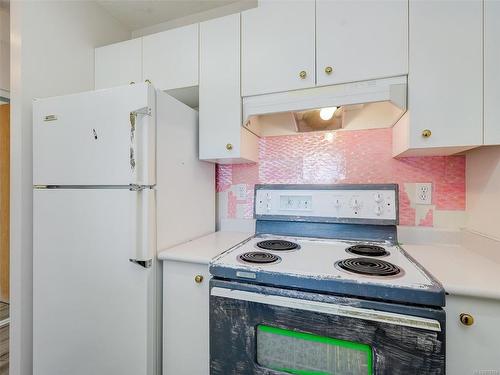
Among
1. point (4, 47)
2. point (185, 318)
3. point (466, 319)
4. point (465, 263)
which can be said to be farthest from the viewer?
point (4, 47)

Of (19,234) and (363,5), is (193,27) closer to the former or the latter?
(363,5)

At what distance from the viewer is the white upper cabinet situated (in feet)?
3.56

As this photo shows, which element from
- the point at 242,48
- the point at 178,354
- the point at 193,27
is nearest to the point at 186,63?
the point at 193,27

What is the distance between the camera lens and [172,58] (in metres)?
1.60

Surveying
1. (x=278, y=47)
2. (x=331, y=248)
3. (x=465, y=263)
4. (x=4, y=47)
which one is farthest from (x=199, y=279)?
(x=4, y=47)

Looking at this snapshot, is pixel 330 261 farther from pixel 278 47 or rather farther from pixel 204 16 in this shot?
pixel 204 16

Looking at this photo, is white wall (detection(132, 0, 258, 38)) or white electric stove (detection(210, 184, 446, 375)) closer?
white electric stove (detection(210, 184, 446, 375))

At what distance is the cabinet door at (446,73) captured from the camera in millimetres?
1086

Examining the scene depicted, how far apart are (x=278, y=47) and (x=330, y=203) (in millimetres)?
977

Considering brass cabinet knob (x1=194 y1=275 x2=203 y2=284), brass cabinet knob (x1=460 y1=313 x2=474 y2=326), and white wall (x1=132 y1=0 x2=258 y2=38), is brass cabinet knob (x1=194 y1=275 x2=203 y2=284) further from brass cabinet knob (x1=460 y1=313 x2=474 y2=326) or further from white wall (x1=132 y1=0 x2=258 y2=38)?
white wall (x1=132 y1=0 x2=258 y2=38)

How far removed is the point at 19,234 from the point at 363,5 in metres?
2.30

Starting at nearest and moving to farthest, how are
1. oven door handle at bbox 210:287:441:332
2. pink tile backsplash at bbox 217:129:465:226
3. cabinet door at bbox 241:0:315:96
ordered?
oven door handle at bbox 210:287:441:332 < cabinet door at bbox 241:0:315:96 < pink tile backsplash at bbox 217:129:465:226

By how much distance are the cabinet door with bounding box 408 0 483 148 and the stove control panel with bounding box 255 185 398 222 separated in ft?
1.21

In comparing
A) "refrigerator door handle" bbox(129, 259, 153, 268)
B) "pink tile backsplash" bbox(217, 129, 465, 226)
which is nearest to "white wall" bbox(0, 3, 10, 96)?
"pink tile backsplash" bbox(217, 129, 465, 226)
